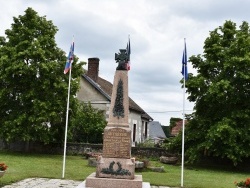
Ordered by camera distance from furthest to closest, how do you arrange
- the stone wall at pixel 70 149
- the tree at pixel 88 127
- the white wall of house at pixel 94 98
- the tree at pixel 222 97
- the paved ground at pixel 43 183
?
the white wall of house at pixel 94 98, the tree at pixel 88 127, the stone wall at pixel 70 149, the tree at pixel 222 97, the paved ground at pixel 43 183

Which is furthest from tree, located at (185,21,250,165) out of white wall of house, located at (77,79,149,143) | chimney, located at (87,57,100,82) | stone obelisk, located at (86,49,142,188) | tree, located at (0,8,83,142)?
chimney, located at (87,57,100,82)

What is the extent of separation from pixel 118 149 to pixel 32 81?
13754 millimetres

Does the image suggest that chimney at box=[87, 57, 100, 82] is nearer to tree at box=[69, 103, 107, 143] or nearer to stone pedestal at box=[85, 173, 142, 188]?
tree at box=[69, 103, 107, 143]

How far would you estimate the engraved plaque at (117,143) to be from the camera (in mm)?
11133

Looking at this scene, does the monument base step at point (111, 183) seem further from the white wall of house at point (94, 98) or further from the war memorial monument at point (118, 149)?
the white wall of house at point (94, 98)

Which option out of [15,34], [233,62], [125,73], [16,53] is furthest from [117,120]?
[15,34]

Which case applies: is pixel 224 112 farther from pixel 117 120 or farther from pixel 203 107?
Result: pixel 117 120

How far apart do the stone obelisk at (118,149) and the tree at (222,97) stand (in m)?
9.80

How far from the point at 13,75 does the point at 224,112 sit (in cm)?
1404

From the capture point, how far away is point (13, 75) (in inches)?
915

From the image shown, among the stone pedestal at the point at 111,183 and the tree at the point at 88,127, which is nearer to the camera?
the stone pedestal at the point at 111,183

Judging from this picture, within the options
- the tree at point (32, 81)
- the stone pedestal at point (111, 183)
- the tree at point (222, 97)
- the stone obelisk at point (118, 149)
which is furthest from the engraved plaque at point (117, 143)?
the tree at point (32, 81)

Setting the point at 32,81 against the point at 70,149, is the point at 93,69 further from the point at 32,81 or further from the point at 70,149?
the point at 32,81

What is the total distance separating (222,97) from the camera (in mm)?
21094
